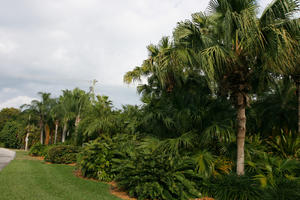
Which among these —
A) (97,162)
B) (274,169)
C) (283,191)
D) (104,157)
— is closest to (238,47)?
(274,169)

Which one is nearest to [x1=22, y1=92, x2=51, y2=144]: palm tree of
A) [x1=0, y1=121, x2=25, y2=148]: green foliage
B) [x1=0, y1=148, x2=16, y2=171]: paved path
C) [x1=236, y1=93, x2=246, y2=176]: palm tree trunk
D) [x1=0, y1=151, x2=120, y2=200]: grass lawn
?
[x1=0, y1=148, x2=16, y2=171]: paved path

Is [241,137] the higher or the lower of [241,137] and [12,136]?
the higher

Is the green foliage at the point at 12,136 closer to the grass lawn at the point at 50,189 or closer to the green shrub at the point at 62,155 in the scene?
the green shrub at the point at 62,155

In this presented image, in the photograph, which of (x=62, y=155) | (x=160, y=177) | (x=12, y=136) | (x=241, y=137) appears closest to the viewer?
(x=160, y=177)

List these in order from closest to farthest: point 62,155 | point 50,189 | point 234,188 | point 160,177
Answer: point 234,188 < point 160,177 < point 50,189 < point 62,155

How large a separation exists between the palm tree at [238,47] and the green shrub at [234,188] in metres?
0.65

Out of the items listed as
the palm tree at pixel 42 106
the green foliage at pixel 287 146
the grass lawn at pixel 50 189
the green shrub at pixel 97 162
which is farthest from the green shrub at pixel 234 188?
the palm tree at pixel 42 106

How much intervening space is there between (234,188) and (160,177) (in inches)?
→ 82.4

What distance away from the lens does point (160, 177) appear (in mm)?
6926

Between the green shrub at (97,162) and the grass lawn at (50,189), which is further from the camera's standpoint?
the green shrub at (97,162)

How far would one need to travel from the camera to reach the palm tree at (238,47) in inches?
259

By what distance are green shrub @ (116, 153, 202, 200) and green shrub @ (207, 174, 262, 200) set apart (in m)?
0.51

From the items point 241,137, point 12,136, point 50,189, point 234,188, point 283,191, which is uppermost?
point 241,137

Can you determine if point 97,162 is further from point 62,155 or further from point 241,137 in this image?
point 62,155
